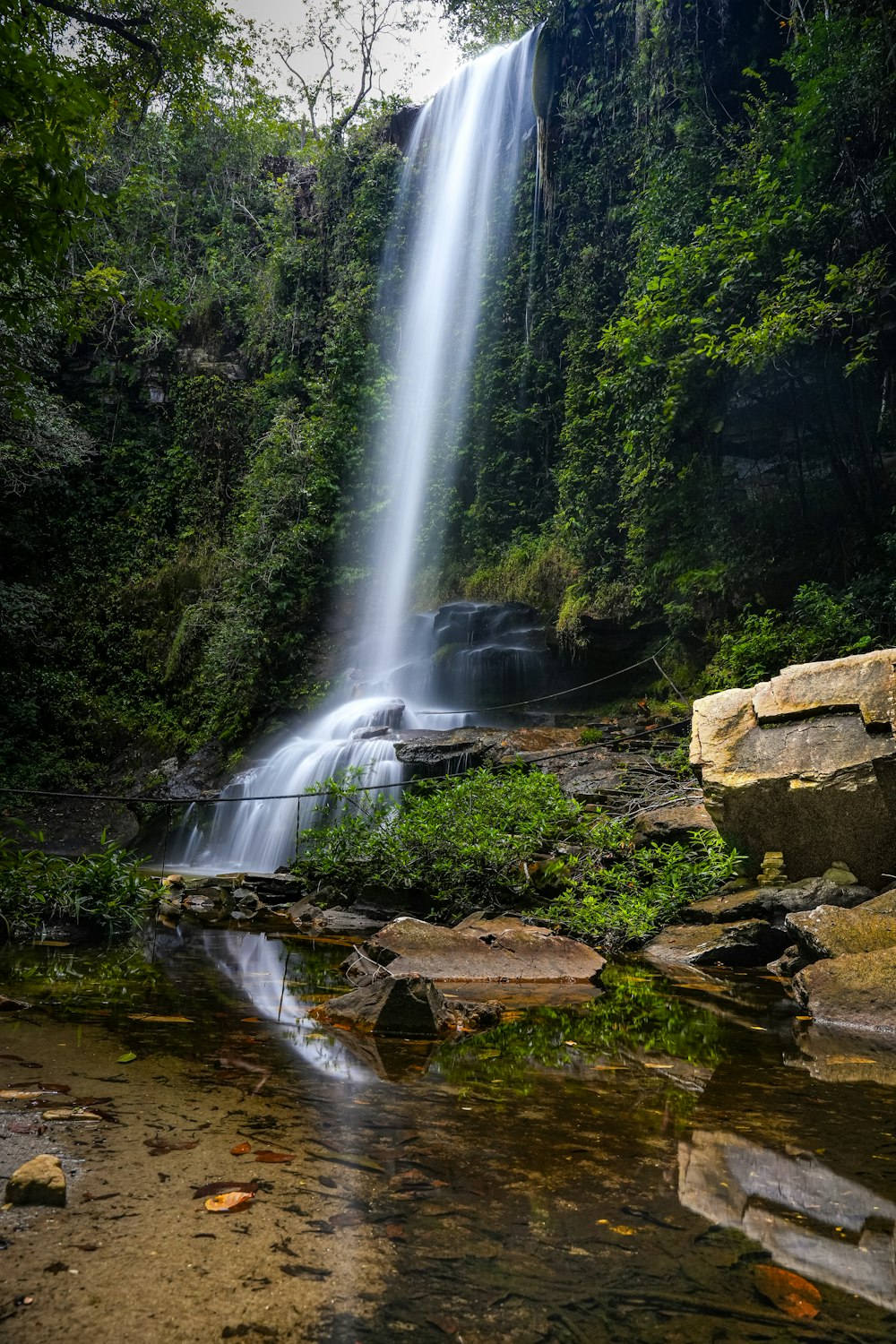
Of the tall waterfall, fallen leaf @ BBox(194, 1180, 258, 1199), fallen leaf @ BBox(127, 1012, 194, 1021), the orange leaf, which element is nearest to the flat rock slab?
fallen leaf @ BBox(127, 1012, 194, 1021)

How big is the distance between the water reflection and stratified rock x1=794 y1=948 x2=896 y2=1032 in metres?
1.82

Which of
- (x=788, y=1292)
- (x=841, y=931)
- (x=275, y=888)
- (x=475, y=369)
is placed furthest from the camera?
(x=475, y=369)

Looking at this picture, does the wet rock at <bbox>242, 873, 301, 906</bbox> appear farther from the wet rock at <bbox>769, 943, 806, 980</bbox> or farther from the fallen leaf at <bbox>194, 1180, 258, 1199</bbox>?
the fallen leaf at <bbox>194, 1180, 258, 1199</bbox>

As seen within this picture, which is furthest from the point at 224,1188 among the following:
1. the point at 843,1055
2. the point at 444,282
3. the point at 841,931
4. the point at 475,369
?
the point at 444,282

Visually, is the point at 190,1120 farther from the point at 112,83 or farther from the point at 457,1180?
the point at 112,83

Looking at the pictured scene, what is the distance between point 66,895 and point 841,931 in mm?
5181

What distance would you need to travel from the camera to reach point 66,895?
579cm

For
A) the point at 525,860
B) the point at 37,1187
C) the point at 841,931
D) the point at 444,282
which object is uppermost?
the point at 444,282

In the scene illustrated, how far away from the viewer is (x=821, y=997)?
12.4 ft

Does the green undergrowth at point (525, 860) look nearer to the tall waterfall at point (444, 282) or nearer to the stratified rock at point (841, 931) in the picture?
the stratified rock at point (841, 931)

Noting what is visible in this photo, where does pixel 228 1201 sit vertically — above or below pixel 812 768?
below

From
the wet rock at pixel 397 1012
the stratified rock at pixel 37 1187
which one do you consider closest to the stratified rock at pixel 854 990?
the wet rock at pixel 397 1012

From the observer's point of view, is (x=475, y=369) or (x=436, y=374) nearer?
(x=475, y=369)

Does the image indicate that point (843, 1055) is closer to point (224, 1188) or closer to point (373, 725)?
point (224, 1188)
